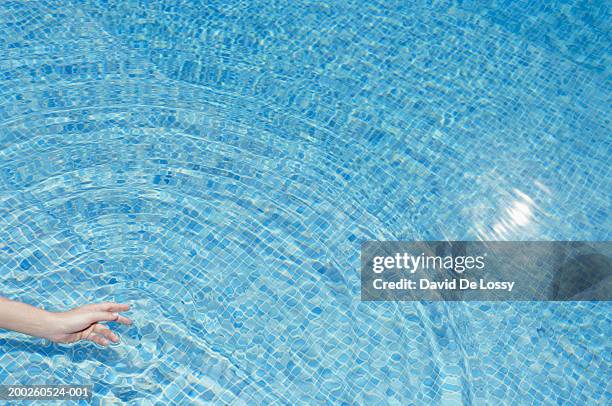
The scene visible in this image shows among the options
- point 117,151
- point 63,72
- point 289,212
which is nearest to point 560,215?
point 289,212

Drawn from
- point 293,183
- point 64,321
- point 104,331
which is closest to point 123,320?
point 104,331

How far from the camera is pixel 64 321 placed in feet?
9.59

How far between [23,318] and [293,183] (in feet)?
5.43

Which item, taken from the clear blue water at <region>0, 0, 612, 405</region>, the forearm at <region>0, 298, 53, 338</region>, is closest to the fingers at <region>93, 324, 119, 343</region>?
the clear blue water at <region>0, 0, 612, 405</region>

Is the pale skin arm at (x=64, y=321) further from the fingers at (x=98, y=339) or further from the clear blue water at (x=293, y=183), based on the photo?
the clear blue water at (x=293, y=183)

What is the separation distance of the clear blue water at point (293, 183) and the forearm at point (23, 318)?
31 centimetres

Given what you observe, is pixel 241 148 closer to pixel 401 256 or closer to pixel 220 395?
pixel 401 256

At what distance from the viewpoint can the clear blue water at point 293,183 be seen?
10.8 ft

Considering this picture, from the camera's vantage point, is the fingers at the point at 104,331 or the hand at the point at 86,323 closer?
the hand at the point at 86,323

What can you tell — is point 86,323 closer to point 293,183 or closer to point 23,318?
point 23,318

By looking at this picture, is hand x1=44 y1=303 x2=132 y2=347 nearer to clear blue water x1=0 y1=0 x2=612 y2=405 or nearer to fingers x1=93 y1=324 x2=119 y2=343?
fingers x1=93 y1=324 x2=119 y2=343

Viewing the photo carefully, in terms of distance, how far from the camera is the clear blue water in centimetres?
328

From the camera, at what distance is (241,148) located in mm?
4000

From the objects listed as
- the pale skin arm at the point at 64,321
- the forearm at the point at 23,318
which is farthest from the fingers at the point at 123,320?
the forearm at the point at 23,318
